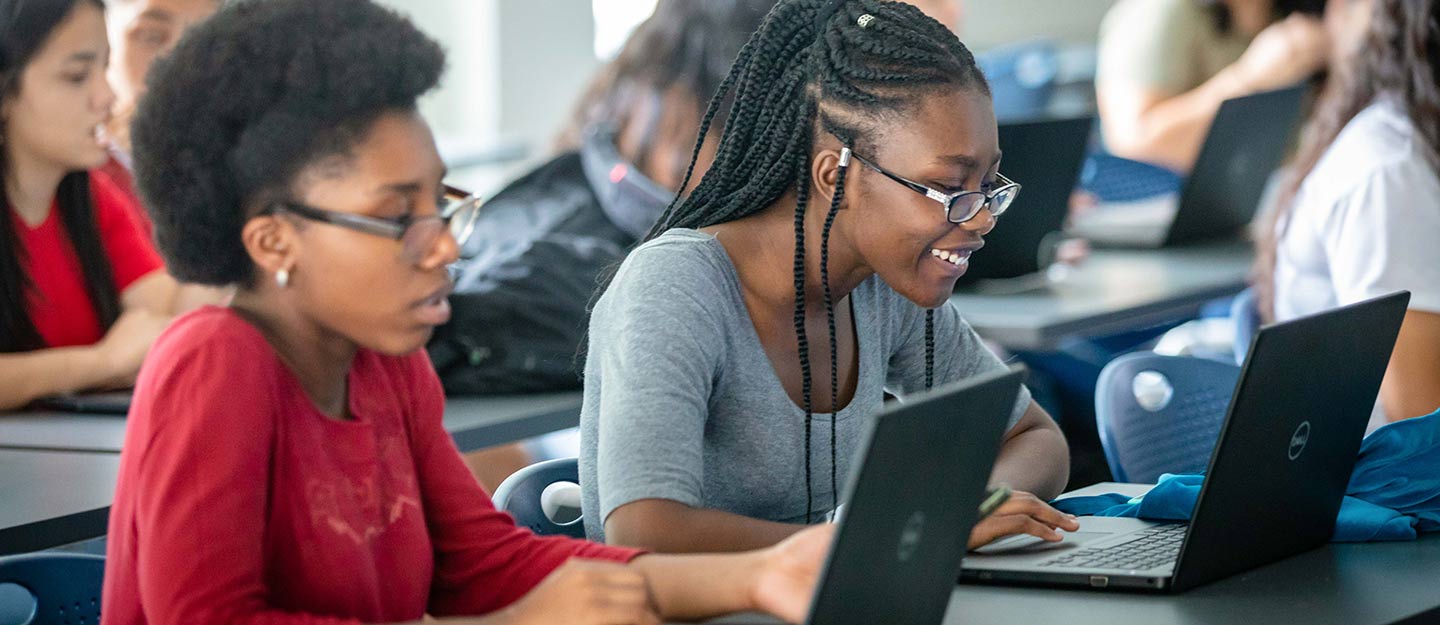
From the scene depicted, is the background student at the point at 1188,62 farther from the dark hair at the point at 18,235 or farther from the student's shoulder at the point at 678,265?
the student's shoulder at the point at 678,265

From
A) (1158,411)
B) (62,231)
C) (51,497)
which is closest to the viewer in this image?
(51,497)

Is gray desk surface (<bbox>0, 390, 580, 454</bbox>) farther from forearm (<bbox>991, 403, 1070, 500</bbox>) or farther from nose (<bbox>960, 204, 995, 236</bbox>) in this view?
nose (<bbox>960, 204, 995, 236</bbox>)

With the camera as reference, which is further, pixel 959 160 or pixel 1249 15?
pixel 1249 15

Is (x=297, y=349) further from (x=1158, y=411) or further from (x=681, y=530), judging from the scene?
(x=1158, y=411)

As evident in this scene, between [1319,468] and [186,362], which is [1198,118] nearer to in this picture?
[1319,468]

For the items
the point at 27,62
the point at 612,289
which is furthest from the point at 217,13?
the point at 27,62

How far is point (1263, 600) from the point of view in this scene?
4.61 ft

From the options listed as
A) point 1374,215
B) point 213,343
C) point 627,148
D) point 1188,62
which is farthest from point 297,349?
point 1188,62

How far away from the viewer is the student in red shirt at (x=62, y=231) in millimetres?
2447

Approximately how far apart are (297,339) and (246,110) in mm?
198

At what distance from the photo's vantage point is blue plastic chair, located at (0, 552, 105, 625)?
1.54 m

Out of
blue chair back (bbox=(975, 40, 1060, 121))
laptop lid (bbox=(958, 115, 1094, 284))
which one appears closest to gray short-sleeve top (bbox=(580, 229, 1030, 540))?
laptop lid (bbox=(958, 115, 1094, 284))

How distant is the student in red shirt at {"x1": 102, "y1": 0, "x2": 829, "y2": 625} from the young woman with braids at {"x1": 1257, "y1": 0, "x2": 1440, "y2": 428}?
1386 mm

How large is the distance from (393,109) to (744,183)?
0.53m
